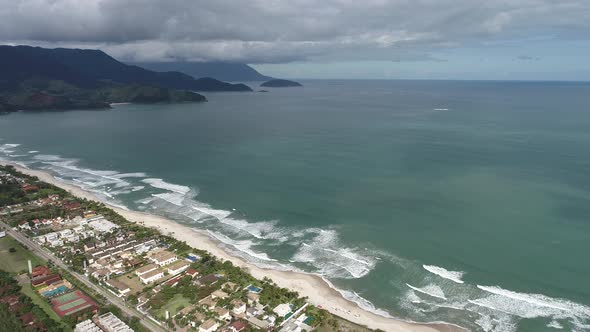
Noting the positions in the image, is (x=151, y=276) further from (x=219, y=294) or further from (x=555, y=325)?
(x=555, y=325)

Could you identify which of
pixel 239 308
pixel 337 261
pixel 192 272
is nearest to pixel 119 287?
pixel 192 272

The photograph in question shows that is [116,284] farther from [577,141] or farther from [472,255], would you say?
[577,141]

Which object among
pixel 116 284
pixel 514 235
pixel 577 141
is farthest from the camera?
pixel 577 141

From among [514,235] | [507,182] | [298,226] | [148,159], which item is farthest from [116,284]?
[507,182]

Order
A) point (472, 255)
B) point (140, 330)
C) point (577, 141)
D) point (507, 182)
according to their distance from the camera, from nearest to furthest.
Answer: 1. point (140, 330)
2. point (472, 255)
3. point (507, 182)
4. point (577, 141)

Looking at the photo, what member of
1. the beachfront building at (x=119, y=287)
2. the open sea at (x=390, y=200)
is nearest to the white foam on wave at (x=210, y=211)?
the open sea at (x=390, y=200)
